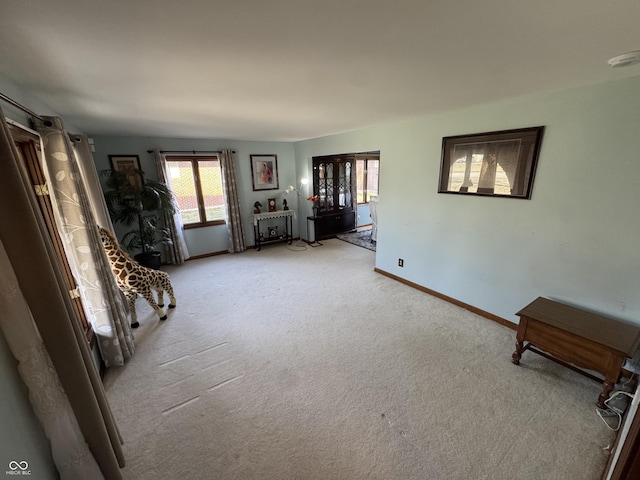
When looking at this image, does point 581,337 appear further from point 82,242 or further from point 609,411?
point 82,242

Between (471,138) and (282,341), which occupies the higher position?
(471,138)

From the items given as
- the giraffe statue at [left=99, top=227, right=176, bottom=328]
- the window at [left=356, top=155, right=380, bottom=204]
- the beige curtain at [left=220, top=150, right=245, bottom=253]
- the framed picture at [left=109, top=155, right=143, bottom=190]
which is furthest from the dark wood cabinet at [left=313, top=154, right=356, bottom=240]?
the giraffe statue at [left=99, top=227, right=176, bottom=328]

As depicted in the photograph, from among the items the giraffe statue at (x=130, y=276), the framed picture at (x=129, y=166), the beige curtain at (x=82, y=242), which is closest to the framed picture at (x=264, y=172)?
the framed picture at (x=129, y=166)

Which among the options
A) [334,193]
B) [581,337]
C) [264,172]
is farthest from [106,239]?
[334,193]

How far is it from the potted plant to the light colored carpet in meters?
1.26


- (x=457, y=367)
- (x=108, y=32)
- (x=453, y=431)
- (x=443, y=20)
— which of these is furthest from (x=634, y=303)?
(x=108, y=32)

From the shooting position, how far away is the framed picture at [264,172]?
5.30 meters

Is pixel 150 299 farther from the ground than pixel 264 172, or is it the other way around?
pixel 264 172

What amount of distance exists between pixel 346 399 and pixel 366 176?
229 inches

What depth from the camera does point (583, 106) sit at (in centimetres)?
196

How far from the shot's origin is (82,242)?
6.34 ft

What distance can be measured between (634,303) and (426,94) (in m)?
2.26

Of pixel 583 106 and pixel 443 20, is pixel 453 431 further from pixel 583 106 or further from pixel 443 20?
pixel 583 106

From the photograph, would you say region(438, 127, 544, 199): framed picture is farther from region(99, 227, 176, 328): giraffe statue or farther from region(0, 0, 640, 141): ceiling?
region(99, 227, 176, 328): giraffe statue
